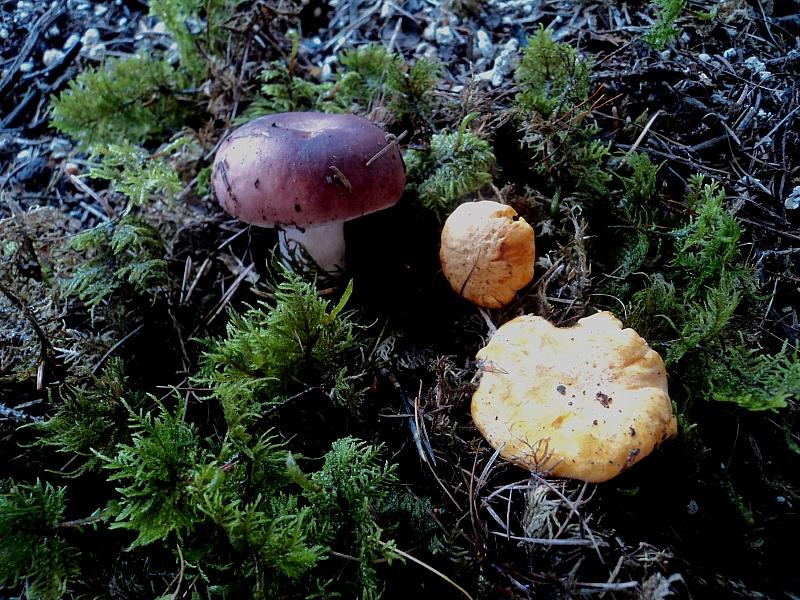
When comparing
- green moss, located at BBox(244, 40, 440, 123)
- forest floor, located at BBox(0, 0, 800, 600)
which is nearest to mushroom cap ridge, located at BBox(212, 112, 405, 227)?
forest floor, located at BBox(0, 0, 800, 600)

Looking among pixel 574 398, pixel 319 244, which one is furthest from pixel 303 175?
pixel 574 398

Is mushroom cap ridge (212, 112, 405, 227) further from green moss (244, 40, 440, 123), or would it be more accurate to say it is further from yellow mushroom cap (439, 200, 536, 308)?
green moss (244, 40, 440, 123)

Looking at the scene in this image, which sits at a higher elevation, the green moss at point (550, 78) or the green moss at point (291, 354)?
the green moss at point (550, 78)

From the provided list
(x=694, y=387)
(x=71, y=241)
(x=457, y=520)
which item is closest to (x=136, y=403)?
(x=71, y=241)

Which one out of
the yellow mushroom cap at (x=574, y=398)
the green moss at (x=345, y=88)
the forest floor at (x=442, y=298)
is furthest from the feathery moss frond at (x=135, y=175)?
the yellow mushroom cap at (x=574, y=398)

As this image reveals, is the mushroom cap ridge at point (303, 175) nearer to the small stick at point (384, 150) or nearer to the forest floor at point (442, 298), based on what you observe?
the small stick at point (384, 150)

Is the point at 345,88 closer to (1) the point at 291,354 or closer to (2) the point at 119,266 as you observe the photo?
(2) the point at 119,266
